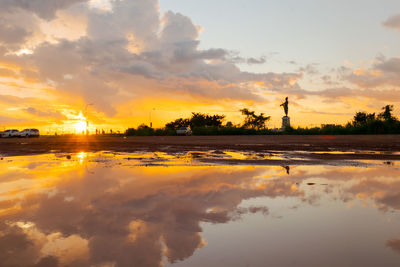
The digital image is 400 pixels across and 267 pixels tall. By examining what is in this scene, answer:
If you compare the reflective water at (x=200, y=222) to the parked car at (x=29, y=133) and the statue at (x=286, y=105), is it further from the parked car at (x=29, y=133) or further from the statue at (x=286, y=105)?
the parked car at (x=29, y=133)

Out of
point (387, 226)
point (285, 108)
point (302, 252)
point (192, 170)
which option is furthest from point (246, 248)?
point (285, 108)

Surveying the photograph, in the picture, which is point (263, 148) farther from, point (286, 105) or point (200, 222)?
point (286, 105)

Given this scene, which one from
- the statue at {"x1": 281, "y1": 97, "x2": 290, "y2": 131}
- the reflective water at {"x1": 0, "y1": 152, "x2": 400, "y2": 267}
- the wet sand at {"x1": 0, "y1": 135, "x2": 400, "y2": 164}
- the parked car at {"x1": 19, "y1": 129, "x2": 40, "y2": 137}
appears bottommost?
the reflective water at {"x1": 0, "y1": 152, "x2": 400, "y2": 267}

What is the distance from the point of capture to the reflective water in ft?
10.8

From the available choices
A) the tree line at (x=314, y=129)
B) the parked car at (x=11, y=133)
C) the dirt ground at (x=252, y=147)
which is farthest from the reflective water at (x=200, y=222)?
the parked car at (x=11, y=133)

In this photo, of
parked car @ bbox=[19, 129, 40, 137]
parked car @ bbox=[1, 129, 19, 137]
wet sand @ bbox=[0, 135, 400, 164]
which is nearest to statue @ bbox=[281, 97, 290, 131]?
wet sand @ bbox=[0, 135, 400, 164]

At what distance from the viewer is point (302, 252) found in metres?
3.36

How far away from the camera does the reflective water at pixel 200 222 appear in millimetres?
3285

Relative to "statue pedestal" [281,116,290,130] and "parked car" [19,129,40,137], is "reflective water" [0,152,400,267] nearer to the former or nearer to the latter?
"statue pedestal" [281,116,290,130]

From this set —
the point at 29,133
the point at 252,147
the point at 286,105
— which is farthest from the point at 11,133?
the point at 252,147

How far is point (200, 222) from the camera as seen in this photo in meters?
4.46

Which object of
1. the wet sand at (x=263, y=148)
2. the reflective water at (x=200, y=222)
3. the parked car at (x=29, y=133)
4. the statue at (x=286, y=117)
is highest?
the statue at (x=286, y=117)

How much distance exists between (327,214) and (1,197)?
592 cm

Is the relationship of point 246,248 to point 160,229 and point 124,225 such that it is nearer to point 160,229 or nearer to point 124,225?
point 160,229
